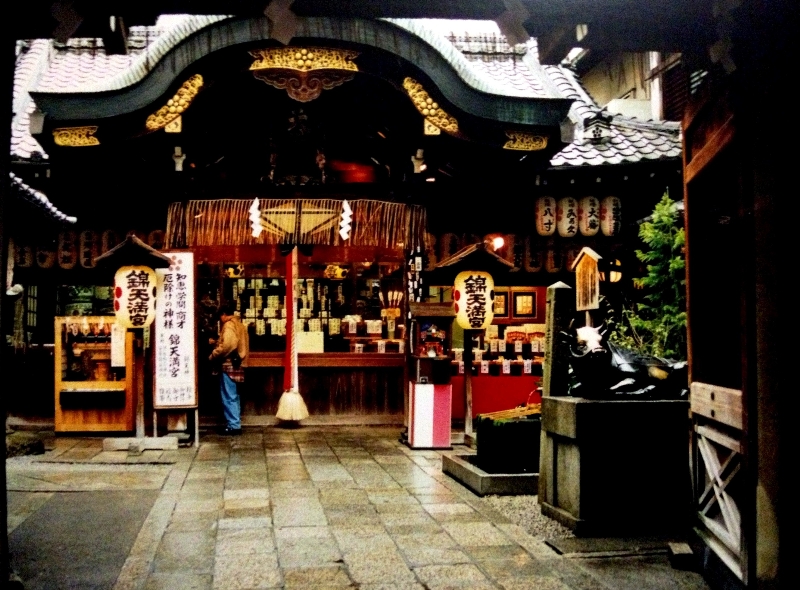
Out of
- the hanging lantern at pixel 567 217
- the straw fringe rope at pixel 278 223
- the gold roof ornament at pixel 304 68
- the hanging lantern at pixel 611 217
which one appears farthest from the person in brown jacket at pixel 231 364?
the hanging lantern at pixel 611 217

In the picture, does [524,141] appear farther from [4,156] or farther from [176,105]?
[4,156]

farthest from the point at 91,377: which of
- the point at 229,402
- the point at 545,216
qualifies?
the point at 545,216

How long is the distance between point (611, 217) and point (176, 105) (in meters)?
8.32

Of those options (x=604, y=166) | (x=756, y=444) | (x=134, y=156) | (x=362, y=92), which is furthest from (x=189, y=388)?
(x=756, y=444)

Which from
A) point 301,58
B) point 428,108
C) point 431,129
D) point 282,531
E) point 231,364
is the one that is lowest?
point 282,531

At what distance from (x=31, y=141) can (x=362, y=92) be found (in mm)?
6405

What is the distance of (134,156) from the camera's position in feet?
41.7

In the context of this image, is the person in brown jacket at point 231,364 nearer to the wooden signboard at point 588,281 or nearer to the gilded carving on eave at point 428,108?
the gilded carving on eave at point 428,108

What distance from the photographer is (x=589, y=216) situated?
14.7 m

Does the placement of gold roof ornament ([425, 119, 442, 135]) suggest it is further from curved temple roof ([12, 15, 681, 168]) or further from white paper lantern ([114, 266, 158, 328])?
white paper lantern ([114, 266, 158, 328])

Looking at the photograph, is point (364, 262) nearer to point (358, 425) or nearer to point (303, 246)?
point (303, 246)

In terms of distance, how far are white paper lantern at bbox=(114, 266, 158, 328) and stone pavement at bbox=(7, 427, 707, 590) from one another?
7.29ft

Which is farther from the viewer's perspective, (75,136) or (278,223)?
(278,223)

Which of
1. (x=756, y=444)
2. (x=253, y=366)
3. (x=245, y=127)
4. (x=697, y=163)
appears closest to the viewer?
(x=756, y=444)
